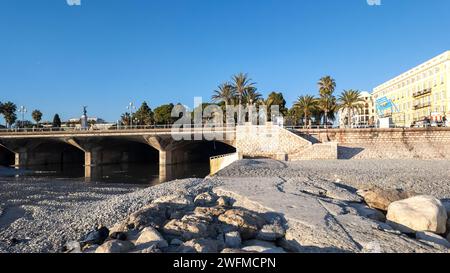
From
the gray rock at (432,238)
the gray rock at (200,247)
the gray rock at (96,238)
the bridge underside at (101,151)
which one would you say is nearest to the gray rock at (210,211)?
the gray rock at (200,247)

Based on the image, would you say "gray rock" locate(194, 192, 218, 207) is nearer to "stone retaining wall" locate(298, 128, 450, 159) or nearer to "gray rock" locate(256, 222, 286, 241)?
"gray rock" locate(256, 222, 286, 241)

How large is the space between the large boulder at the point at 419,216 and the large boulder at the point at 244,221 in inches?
202

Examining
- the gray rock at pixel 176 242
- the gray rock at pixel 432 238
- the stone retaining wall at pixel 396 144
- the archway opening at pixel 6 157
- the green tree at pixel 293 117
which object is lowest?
the archway opening at pixel 6 157

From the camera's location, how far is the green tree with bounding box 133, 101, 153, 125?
103188mm

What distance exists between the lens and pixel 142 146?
252 feet

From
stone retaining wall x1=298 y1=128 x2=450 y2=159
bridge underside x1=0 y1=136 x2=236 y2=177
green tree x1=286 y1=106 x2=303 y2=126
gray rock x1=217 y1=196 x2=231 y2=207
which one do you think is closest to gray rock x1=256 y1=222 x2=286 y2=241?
gray rock x1=217 y1=196 x2=231 y2=207

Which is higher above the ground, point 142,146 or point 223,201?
point 142,146

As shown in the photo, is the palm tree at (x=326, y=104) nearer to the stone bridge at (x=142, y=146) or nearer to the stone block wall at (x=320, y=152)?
the stone bridge at (x=142, y=146)

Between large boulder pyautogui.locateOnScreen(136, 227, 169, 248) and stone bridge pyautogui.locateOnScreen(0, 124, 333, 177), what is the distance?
29662 mm

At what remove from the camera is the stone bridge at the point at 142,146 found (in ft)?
137

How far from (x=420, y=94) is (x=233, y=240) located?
7713 cm

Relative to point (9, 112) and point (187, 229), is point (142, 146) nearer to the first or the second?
point (9, 112)

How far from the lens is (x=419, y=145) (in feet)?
140

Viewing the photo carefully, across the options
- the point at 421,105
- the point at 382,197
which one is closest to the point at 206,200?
the point at 382,197
